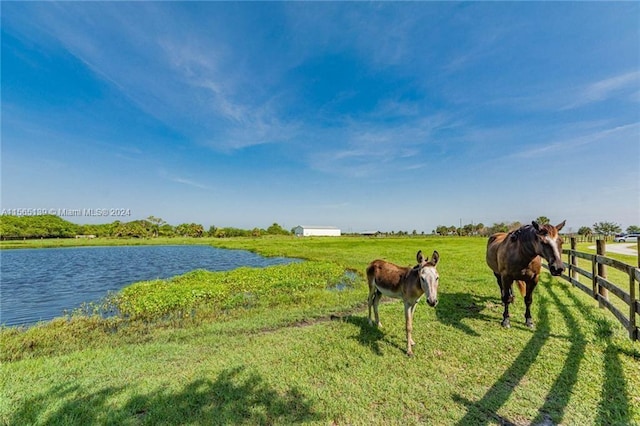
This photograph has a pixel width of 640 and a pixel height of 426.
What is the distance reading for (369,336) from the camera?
6.51 m

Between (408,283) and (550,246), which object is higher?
(550,246)

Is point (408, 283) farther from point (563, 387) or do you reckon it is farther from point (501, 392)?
point (563, 387)

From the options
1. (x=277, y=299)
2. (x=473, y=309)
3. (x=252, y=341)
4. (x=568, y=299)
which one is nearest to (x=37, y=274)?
(x=277, y=299)

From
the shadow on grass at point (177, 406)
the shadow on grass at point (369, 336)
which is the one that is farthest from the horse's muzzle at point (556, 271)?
the shadow on grass at point (177, 406)

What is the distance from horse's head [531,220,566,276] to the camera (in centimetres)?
562

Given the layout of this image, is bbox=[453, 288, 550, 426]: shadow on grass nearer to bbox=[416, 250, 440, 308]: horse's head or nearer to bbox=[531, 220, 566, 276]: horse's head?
bbox=[416, 250, 440, 308]: horse's head

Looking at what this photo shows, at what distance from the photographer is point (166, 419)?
3648 mm

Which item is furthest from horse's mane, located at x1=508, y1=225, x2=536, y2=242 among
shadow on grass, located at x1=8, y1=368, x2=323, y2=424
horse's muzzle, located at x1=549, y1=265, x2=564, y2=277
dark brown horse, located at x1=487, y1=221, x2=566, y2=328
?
shadow on grass, located at x1=8, y1=368, x2=323, y2=424

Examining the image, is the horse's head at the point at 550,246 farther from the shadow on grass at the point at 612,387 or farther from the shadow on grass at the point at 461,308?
the shadow on grass at the point at 461,308

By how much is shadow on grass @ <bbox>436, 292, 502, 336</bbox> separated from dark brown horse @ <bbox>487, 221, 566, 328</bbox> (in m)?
0.95

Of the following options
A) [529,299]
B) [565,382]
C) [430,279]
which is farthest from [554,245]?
[430,279]

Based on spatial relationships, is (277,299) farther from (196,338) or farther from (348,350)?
(348,350)

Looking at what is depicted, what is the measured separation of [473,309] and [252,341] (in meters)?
6.77

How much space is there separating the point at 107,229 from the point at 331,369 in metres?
131
